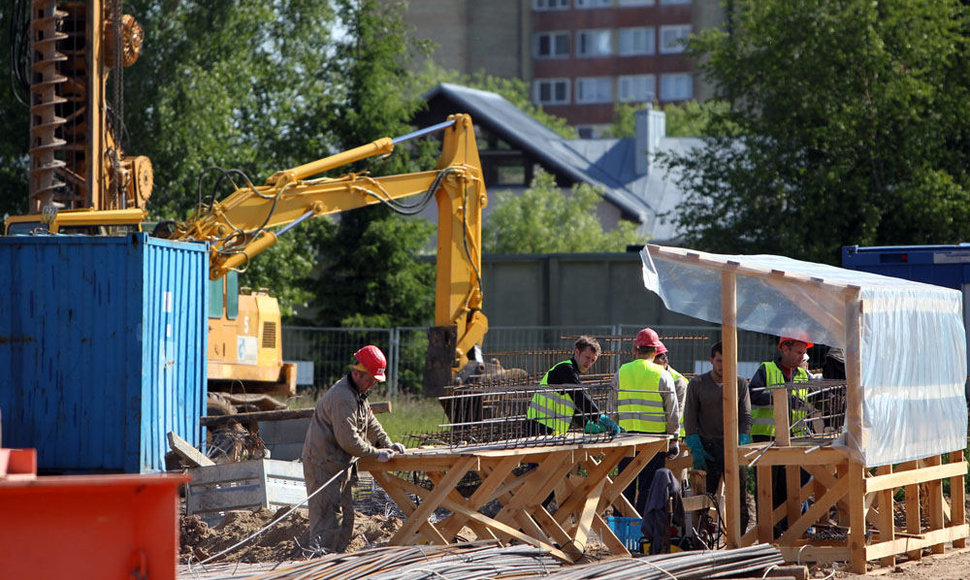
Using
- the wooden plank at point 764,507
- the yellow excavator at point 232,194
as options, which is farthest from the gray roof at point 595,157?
the wooden plank at point 764,507

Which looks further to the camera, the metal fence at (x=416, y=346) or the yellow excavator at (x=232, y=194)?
the metal fence at (x=416, y=346)

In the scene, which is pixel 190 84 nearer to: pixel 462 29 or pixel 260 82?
pixel 260 82

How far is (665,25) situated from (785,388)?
73736mm

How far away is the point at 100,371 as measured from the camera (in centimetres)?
1345

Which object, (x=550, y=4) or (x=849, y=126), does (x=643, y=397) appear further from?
(x=550, y=4)

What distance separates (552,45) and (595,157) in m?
31.6

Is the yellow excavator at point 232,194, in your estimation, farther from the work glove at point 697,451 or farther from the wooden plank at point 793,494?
the wooden plank at point 793,494

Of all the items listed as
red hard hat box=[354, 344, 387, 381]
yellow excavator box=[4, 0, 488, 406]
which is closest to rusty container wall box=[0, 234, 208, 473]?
yellow excavator box=[4, 0, 488, 406]

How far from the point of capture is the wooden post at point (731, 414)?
1016 centimetres

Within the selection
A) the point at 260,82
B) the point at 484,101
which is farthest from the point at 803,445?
the point at 484,101

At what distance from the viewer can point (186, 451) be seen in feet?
44.0

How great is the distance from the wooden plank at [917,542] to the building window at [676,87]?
72.3m

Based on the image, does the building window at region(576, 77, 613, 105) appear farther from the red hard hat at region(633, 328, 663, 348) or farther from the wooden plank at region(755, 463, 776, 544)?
the wooden plank at region(755, 463, 776, 544)

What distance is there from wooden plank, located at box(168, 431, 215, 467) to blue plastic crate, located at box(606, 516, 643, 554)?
438 centimetres
